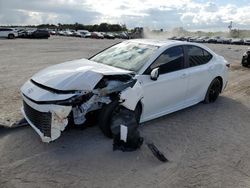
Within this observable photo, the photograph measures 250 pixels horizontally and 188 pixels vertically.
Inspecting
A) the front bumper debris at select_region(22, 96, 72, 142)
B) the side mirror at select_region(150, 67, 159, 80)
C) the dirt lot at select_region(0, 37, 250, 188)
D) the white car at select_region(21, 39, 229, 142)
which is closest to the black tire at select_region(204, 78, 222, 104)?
the white car at select_region(21, 39, 229, 142)

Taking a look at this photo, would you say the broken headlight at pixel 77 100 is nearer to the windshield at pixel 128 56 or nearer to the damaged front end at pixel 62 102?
the damaged front end at pixel 62 102

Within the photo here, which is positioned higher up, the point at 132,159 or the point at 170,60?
the point at 170,60

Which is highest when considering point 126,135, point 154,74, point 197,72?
point 154,74

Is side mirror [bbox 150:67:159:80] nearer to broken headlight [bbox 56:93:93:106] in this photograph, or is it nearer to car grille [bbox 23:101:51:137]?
broken headlight [bbox 56:93:93:106]

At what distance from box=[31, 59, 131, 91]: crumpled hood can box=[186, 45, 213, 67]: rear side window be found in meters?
2.05

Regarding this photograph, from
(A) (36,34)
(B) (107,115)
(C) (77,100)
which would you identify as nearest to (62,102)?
(C) (77,100)

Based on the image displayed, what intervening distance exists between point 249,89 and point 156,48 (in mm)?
4876

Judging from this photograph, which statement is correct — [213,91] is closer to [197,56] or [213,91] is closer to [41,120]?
[197,56]

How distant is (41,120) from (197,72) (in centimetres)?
372

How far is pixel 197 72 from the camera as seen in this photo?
7.11 metres

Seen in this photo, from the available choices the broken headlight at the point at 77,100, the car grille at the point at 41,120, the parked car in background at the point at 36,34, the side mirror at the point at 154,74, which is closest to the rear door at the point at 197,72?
the side mirror at the point at 154,74

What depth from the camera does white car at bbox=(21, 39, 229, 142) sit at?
475cm

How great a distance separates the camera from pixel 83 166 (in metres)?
4.45

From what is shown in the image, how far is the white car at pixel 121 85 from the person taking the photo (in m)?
4.75
